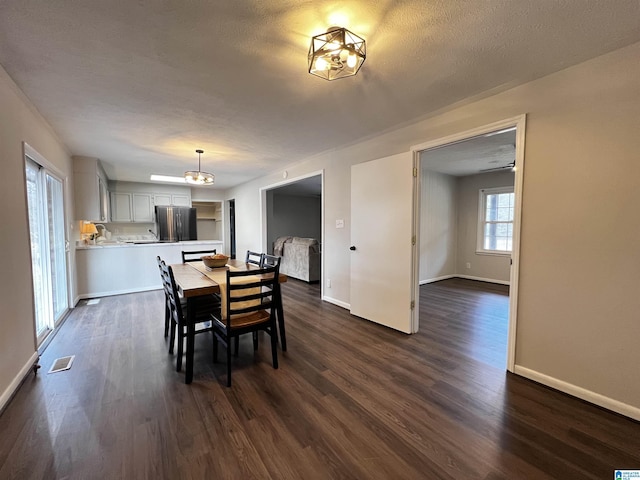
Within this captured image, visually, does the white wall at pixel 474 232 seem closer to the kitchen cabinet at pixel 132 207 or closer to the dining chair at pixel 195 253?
the dining chair at pixel 195 253

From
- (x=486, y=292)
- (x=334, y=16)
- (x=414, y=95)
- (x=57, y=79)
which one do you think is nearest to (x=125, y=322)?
(x=57, y=79)

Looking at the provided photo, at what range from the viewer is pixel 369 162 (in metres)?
3.41

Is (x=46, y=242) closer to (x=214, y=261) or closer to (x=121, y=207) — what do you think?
(x=214, y=261)

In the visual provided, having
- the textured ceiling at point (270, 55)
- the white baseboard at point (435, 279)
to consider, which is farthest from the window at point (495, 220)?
the textured ceiling at point (270, 55)

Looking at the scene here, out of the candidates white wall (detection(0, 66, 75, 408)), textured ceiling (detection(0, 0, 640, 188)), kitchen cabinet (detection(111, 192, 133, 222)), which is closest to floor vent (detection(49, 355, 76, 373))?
white wall (detection(0, 66, 75, 408))

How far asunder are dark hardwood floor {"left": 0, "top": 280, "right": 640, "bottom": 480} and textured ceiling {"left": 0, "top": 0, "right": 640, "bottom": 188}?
2381mm

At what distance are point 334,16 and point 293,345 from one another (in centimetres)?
270

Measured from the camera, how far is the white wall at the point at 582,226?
5.77 ft

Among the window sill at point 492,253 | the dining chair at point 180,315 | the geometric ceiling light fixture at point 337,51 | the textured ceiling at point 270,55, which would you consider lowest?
the dining chair at point 180,315

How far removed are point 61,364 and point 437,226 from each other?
6243 mm

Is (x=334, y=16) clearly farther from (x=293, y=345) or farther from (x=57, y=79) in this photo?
(x=293, y=345)

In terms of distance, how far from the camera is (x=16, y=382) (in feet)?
6.64

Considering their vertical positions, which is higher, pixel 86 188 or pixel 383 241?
pixel 86 188

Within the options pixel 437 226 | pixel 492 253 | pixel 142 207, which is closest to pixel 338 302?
pixel 437 226
